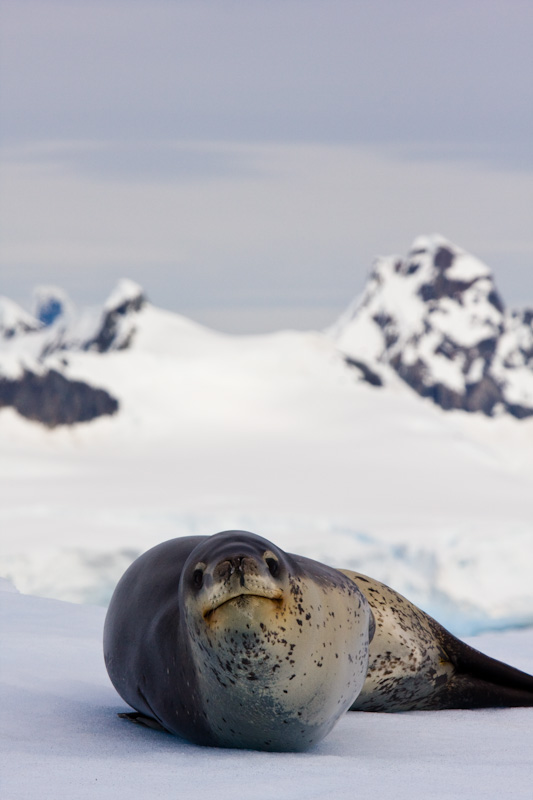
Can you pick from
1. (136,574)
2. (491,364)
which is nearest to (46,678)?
(136,574)

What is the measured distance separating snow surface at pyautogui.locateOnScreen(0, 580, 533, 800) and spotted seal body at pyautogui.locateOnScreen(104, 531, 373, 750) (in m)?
0.10

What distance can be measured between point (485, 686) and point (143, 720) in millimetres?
1624

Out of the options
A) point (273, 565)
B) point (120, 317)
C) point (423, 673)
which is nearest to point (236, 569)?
point (273, 565)

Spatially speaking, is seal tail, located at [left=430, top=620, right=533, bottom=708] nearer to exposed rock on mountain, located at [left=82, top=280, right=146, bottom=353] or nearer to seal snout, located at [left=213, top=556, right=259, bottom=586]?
seal snout, located at [left=213, top=556, right=259, bottom=586]

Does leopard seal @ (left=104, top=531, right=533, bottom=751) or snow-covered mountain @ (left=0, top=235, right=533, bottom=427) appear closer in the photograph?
leopard seal @ (left=104, top=531, right=533, bottom=751)

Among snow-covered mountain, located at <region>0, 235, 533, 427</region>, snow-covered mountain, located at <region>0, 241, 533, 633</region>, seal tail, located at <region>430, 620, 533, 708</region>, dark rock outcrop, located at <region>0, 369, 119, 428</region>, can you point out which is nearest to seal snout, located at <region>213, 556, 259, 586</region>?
seal tail, located at <region>430, 620, 533, 708</region>

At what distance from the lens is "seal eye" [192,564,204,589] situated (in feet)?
9.32

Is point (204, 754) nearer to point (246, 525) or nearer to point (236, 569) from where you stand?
point (236, 569)

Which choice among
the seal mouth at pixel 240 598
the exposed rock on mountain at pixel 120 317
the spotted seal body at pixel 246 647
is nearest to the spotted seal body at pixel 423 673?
the spotted seal body at pixel 246 647

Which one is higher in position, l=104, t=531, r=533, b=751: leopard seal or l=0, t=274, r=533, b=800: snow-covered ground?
l=104, t=531, r=533, b=751: leopard seal

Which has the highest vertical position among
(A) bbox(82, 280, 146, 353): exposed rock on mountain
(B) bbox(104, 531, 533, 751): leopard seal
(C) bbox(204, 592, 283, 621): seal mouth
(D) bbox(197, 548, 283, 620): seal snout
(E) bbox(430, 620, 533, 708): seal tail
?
(D) bbox(197, 548, 283, 620): seal snout

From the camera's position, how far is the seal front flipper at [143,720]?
3465 mm

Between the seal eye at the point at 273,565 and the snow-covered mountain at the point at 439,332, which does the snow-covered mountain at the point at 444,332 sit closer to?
the snow-covered mountain at the point at 439,332

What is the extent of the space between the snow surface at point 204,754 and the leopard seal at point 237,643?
3.8 inches
